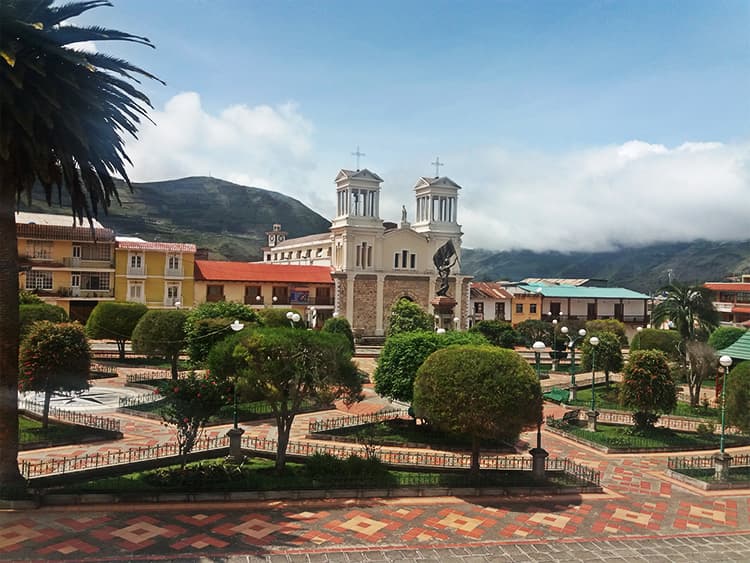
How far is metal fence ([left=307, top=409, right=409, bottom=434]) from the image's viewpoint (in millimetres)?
22930

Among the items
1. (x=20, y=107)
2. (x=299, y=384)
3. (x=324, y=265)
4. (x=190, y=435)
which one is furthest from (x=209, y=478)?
(x=324, y=265)

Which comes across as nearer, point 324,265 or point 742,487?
point 742,487

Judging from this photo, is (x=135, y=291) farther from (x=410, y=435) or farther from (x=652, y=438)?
(x=652, y=438)

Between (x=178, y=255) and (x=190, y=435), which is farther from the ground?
(x=178, y=255)

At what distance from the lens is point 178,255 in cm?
5334

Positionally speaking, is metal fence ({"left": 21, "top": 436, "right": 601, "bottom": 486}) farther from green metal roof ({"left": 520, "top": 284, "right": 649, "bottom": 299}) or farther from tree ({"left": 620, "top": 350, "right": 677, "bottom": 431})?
green metal roof ({"left": 520, "top": 284, "right": 649, "bottom": 299})

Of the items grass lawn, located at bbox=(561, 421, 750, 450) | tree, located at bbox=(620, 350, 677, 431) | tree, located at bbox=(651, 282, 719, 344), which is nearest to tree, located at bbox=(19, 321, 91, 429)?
grass lawn, located at bbox=(561, 421, 750, 450)

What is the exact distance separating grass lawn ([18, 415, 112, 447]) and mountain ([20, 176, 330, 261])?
116m

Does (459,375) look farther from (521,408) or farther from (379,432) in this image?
(379,432)

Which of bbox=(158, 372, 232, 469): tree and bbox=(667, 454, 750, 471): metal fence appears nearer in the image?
bbox=(158, 372, 232, 469): tree

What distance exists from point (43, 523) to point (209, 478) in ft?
12.4

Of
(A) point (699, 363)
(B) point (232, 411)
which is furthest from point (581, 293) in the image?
(B) point (232, 411)

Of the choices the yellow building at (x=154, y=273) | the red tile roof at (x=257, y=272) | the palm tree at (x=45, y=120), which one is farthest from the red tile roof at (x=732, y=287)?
the palm tree at (x=45, y=120)

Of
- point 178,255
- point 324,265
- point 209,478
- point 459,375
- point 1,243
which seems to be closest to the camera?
point 1,243
